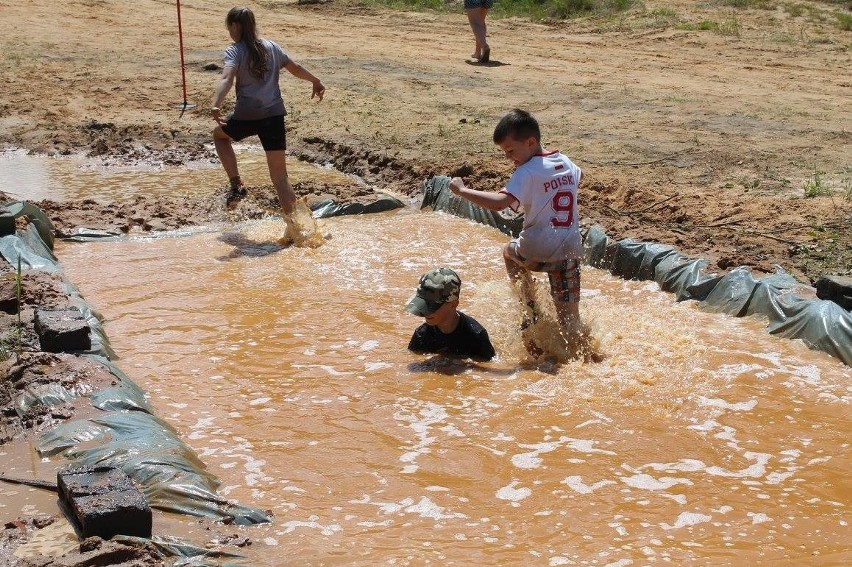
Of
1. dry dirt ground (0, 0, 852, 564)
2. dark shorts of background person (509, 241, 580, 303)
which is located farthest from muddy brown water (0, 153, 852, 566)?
dry dirt ground (0, 0, 852, 564)

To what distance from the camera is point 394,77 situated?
16.2m

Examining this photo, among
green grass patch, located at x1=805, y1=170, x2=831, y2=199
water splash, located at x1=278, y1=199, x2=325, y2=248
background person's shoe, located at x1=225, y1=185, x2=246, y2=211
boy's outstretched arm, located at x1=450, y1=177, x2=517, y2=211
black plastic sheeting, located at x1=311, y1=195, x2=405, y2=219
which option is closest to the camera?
boy's outstretched arm, located at x1=450, y1=177, x2=517, y2=211

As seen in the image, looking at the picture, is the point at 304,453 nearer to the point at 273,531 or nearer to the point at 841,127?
the point at 273,531

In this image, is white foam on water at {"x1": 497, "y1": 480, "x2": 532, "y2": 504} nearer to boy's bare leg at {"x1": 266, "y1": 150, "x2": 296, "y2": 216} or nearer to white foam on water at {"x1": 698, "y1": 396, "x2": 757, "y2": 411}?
white foam on water at {"x1": 698, "y1": 396, "x2": 757, "y2": 411}

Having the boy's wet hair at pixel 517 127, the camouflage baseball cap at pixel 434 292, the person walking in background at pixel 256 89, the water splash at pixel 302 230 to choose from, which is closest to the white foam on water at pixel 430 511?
the camouflage baseball cap at pixel 434 292

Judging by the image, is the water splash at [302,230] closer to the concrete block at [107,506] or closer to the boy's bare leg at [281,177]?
the boy's bare leg at [281,177]

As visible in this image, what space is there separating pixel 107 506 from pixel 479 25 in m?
14.5

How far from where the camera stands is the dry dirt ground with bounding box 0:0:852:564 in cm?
928

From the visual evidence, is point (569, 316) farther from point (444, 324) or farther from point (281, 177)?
point (281, 177)

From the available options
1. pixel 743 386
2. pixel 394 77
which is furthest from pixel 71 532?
pixel 394 77

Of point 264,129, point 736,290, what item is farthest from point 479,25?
point 736,290

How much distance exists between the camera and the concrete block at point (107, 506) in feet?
13.2

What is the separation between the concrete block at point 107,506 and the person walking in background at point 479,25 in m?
14.2

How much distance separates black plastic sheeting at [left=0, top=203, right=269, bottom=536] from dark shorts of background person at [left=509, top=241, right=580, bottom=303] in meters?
2.32
